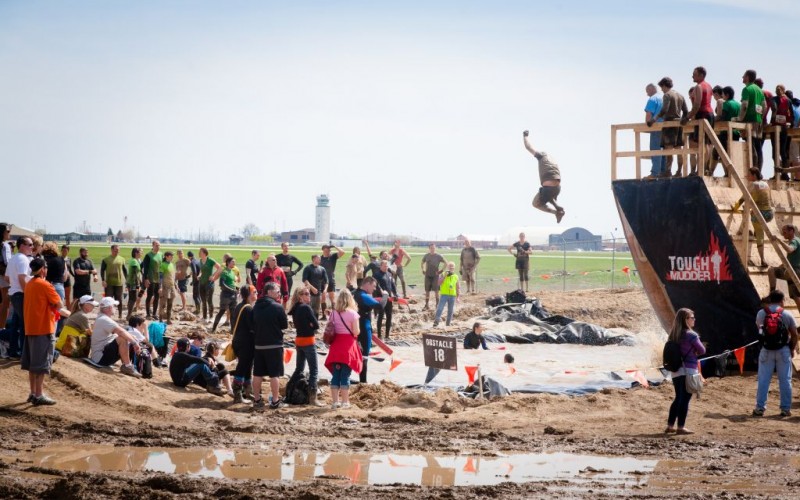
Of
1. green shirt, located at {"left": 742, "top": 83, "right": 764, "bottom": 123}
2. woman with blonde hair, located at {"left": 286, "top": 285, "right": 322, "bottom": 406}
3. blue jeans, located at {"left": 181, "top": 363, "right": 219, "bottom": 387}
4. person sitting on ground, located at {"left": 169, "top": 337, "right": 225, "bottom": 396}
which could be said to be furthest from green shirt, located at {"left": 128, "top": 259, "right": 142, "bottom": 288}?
green shirt, located at {"left": 742, "top": 83, "right": 764, "bottom": 123}

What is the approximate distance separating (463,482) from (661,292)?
355 inches

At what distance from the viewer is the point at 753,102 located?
17.4 m

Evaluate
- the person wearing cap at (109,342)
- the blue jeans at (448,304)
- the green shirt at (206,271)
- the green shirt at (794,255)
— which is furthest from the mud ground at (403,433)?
the green shirt at (206,271)

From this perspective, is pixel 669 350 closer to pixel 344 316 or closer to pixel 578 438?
pixel 578 438

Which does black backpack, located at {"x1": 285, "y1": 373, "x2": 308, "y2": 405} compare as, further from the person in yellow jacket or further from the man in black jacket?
the person in yellow jacket

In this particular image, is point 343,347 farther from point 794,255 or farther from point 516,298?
point 516,298

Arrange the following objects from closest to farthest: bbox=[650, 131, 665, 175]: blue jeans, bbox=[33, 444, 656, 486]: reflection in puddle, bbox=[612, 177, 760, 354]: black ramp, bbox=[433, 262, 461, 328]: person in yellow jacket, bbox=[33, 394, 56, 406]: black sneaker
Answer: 1. bbox=[33, 444, 656, 486]: reflection in puddle
2. bbox=[33, 394, 56, 406]: black sneaker
3. bbox=[612, 177, 760, 354]: black ramp
4. bbox=[650, 131, 665, 175]: blue jeans
5. bbox=[433, 262, 461, 328]: person in yellow jacket

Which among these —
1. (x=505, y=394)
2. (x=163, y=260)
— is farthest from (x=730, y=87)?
(x=163, y=260)

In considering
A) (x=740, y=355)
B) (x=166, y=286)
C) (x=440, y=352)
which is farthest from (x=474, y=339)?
(x=166, y=286)

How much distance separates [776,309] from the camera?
13609mm

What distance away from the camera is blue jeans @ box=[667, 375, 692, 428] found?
12.1 metres

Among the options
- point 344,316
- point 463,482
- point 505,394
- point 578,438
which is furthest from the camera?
point 505,394

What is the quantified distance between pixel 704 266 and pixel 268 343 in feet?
24.0

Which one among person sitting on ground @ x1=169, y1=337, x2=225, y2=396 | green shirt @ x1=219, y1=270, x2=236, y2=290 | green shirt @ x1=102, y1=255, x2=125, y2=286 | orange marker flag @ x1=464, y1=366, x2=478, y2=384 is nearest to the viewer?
person sitting on ground @ x1=169, y1=337, x2=225, y2=396
